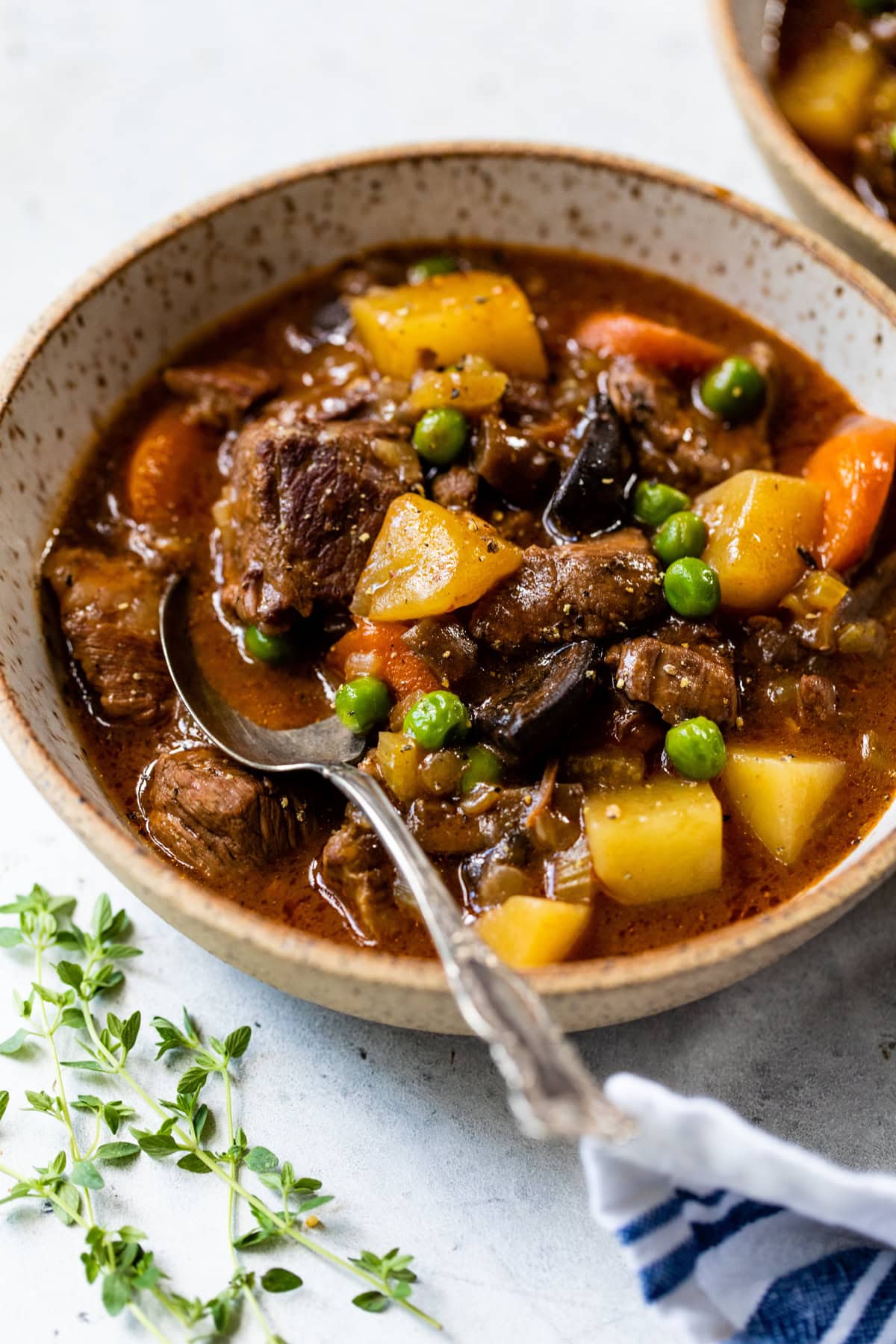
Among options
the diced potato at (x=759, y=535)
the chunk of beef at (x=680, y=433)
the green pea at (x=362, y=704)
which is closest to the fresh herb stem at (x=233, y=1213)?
the green pea at (x=362, y=704)

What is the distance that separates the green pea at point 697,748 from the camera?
3.26m

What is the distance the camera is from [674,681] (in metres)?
3.33

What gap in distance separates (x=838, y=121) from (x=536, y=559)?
93.5 inches

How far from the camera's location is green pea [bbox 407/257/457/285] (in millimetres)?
4328

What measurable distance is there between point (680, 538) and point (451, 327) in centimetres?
98

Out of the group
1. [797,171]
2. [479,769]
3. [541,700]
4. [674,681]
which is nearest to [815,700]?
[674,681]

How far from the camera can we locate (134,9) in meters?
5.74

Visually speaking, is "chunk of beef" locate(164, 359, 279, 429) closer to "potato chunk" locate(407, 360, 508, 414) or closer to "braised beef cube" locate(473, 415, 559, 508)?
"potato chunk" locate(407, 360, 508, 414)

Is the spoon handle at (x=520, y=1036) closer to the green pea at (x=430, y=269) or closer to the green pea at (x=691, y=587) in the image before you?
the green pea at (x=691, y=587)

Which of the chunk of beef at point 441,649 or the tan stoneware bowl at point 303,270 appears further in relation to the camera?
the chunk of beef at point 441,649

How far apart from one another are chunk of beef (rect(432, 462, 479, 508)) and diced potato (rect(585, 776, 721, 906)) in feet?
3.02

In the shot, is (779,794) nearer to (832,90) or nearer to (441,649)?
(441,649)

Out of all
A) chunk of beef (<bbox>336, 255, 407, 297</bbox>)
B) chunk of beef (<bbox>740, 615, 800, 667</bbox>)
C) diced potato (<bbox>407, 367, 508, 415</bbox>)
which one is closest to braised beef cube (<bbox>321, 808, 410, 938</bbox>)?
chunk of beef (<bbox>740, 615, 800, 667</bbox>)

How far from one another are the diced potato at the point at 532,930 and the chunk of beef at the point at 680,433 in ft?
4.46
